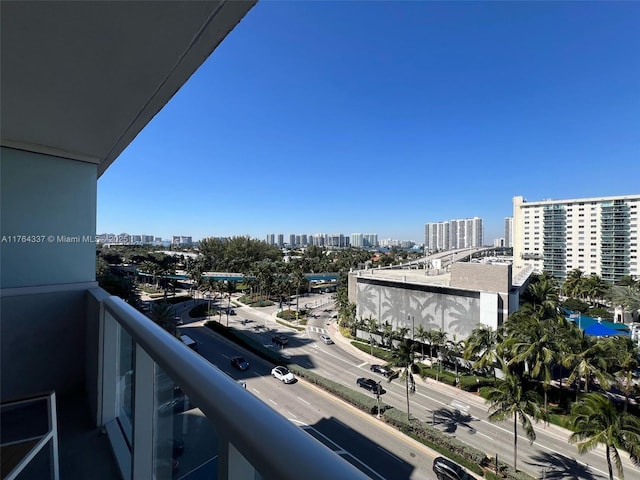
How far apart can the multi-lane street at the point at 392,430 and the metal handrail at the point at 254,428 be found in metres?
4.12

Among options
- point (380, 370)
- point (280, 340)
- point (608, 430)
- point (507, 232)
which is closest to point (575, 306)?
point (380, 370)

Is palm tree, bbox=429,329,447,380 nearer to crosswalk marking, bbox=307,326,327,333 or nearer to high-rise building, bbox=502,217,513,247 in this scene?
crosswalk marking, bbox=307,326,327,333

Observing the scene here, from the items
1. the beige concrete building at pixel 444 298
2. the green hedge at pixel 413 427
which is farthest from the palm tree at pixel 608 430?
the beige concrete building at pixel 444 298

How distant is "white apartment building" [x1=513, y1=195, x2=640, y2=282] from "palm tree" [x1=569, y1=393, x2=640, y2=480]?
25.3 meters

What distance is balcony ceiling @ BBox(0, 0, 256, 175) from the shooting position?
2.75ft

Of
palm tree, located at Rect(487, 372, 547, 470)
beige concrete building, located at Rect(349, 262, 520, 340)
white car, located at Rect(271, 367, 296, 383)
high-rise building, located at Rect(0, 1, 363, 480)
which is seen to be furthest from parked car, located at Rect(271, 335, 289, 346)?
high-rise building, located at Rect(0, 1, 363, 480)

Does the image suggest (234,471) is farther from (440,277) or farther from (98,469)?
(440,277)

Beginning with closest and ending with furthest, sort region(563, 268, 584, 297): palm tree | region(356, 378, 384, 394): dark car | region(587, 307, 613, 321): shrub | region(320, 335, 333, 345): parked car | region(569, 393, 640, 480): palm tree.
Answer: region(569, 393, 640, 480): palm tree
region(356, 378, 384, 394): dark car
region(320, 335, 333, 345): parked car
region(587, 307, 613, 321): shrub
region(563, 268, 584, 297): palm tree

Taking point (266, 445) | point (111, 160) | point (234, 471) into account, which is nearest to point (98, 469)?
point (234, 471)

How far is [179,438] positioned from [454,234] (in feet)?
245

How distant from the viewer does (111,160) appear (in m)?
2.41

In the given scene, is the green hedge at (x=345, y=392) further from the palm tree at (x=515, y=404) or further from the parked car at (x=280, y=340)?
the parked car at (x=280, y=340)

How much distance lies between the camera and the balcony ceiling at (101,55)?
33.0 inches

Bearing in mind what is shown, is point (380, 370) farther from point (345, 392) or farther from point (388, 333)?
point (345, 392)
